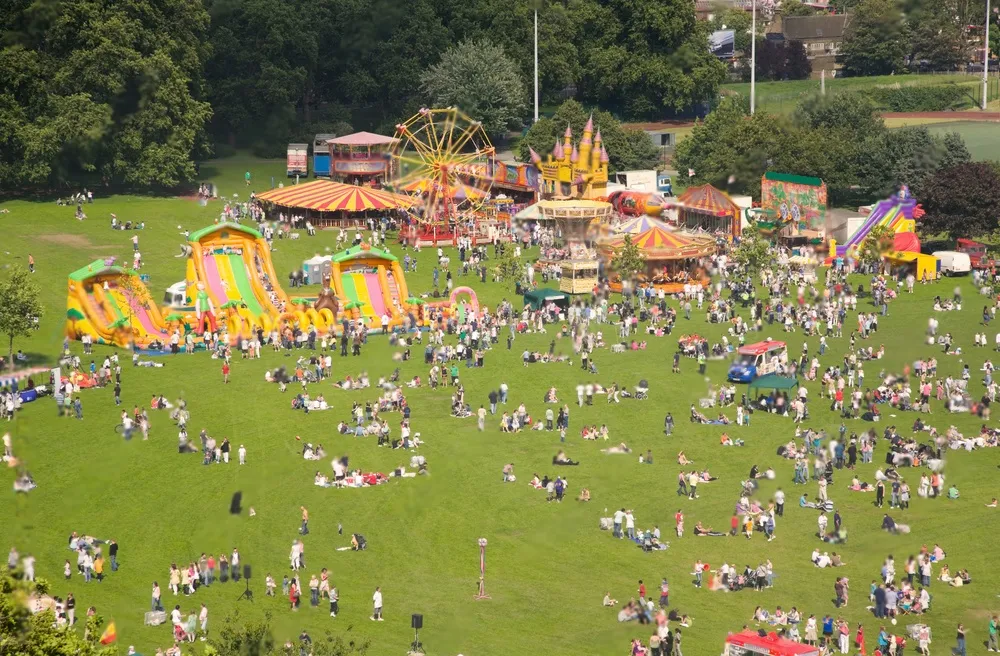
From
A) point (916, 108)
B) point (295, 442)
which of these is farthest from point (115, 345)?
point (916, 108)

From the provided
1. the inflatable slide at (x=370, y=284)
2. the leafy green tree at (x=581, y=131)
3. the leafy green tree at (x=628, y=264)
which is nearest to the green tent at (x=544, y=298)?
the leafy green tree at (x=628, y=264)

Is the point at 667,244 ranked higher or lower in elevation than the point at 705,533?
higher

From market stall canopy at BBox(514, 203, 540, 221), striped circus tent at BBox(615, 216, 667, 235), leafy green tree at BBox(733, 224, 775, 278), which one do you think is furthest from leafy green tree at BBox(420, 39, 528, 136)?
leafy green tree at BBox(733, 224, 775, 278)

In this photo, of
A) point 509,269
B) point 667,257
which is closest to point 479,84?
point 509,269

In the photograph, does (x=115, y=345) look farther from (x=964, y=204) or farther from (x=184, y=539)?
(x=964, y=204)

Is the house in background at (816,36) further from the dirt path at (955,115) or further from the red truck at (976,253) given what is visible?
the red truck at (976,253)

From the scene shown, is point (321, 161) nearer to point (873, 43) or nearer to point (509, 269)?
point (509, 269)
